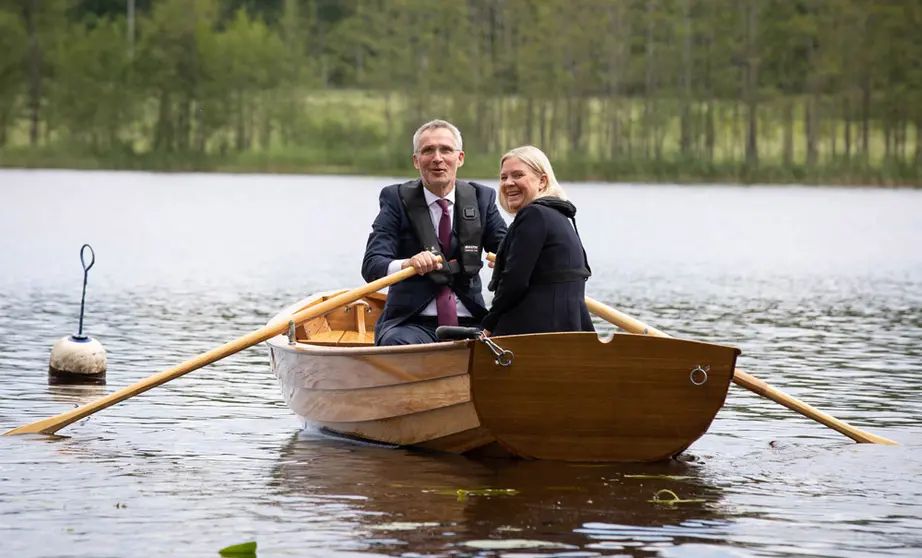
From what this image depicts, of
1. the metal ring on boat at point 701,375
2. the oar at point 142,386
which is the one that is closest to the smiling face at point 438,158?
the oar at point 142,386

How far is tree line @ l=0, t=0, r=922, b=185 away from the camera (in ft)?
307

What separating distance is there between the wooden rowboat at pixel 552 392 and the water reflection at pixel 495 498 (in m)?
0.16

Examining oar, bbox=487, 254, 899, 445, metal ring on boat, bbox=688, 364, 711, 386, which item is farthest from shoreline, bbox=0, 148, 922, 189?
metal ring on boat, bbox=688, 364, 711, 386

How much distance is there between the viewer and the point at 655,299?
2375 centimetres

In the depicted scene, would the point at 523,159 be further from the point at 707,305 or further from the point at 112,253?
the point at 112,253

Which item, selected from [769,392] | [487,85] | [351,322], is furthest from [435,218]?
[487,85]

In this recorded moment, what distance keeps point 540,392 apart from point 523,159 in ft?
4.15

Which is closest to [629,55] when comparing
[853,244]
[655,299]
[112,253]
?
[853,244]

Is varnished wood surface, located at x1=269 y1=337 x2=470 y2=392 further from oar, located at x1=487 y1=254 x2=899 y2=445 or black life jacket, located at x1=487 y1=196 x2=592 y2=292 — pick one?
oar, located at x1=487 y1=254 x2=899 y2=445

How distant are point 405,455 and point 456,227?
143 cm

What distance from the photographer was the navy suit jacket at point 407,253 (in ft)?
35.1

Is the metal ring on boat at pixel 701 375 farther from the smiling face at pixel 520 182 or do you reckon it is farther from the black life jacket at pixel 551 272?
the smiling face at pixel 520 182

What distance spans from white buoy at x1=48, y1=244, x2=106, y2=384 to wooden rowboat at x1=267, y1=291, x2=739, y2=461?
13.4ft

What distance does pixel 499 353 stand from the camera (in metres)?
9.28
